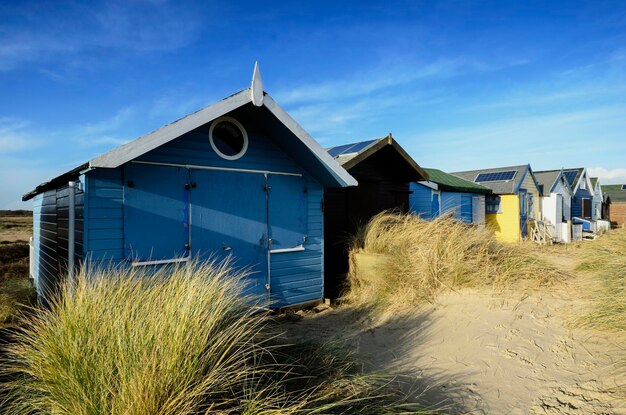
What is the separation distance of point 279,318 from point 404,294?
7.73ft

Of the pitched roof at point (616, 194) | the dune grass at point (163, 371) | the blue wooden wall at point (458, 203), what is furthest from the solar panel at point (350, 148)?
the pitched roof at point (616, 194)

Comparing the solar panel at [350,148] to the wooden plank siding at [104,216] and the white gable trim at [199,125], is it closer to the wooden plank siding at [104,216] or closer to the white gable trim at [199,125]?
the white gable trim at [199,125]

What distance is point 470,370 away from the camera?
417 centimetres

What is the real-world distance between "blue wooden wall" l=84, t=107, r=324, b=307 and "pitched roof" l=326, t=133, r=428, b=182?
1.32 m

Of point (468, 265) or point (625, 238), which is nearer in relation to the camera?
point (468, 265)

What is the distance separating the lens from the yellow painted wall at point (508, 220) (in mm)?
19250

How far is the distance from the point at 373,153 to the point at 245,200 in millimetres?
4045

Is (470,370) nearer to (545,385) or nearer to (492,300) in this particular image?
(545,385)

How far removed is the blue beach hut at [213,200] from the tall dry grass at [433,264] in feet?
4.07

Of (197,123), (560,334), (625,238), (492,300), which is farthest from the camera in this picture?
(625,238)

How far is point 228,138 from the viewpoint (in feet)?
21.4

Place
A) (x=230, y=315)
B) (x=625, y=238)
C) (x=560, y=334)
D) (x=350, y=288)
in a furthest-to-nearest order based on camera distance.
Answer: (x=350, y=288) < (x=625, y=238) < (x=560, y=334) < (x=230, y=315)

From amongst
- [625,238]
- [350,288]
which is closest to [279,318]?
[350,288]

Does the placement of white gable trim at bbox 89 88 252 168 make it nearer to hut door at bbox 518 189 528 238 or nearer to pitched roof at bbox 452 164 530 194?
pitched roof at bbox 452 164 530 194
